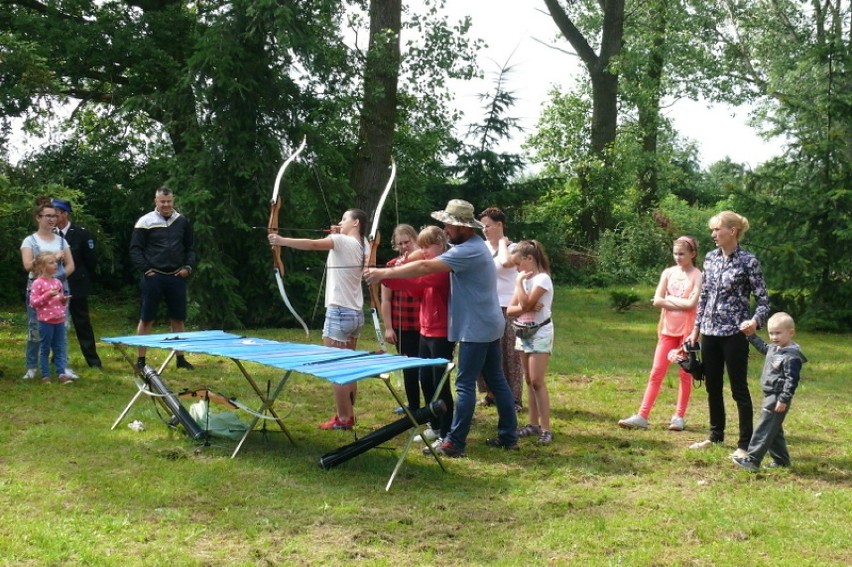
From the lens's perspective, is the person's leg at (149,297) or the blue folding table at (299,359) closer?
the blue folding table at (299,359)

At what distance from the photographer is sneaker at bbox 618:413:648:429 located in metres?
7.16

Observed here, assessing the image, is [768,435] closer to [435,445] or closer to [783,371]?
[783,371]

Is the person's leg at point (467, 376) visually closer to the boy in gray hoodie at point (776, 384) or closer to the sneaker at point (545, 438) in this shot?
the sneaker at point (545, 438)

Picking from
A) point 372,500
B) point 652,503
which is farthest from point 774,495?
point 372,500

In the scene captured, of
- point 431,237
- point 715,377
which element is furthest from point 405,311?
point 715,377

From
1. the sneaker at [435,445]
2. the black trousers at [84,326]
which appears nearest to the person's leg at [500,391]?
the sneaker at [435,445]

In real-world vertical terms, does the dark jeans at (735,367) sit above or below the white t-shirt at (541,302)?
below

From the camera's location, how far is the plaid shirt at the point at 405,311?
6.88 m

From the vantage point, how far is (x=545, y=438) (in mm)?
6574

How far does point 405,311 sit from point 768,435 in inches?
100

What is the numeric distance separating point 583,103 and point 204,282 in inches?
715

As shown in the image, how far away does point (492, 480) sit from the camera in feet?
18.3

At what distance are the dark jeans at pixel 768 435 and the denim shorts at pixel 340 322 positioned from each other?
2.67 m

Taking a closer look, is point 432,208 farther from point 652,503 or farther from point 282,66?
point 652,503
